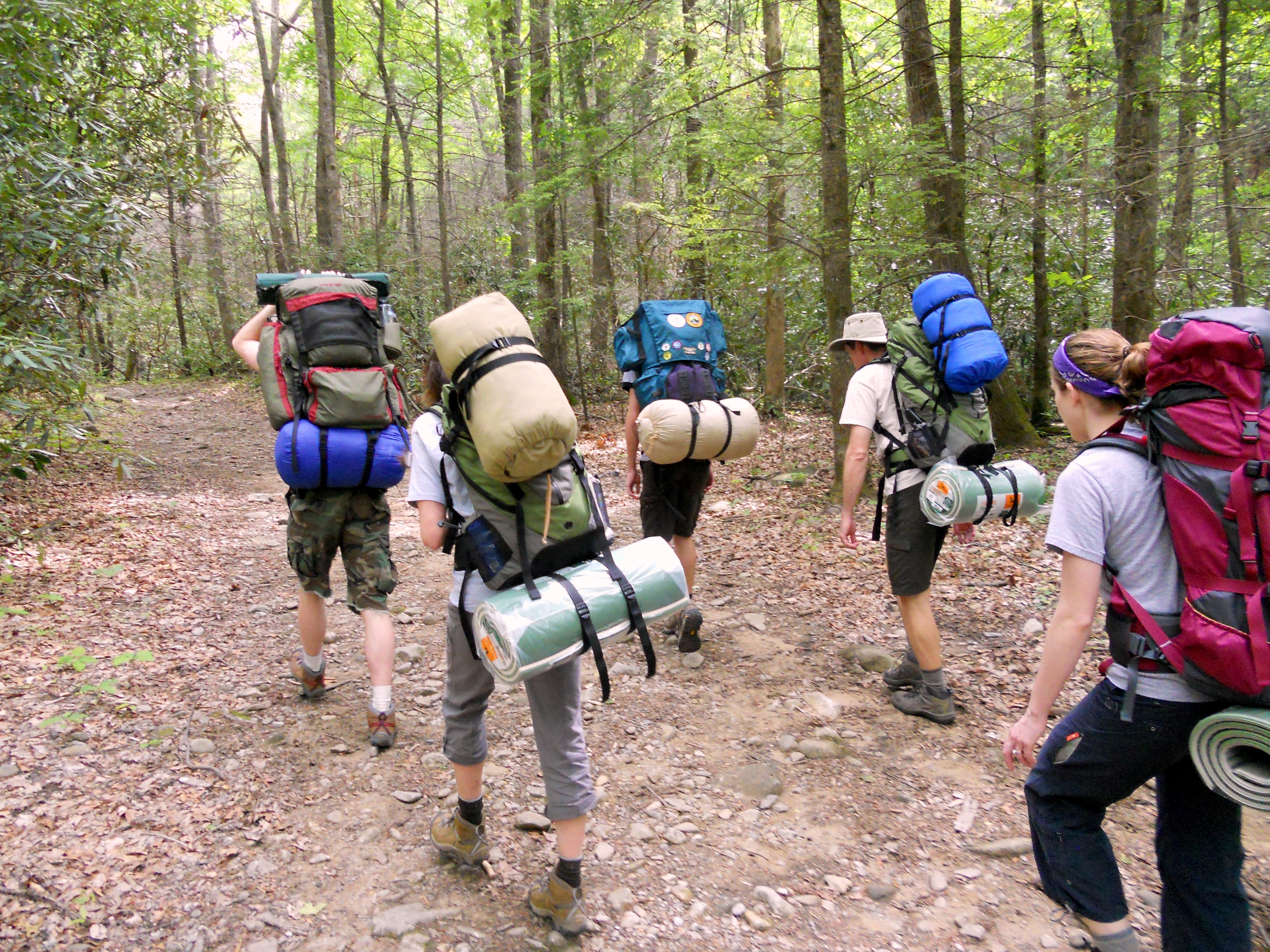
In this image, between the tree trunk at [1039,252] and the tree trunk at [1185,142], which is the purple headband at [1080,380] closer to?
the tree trunk at [1185,142]

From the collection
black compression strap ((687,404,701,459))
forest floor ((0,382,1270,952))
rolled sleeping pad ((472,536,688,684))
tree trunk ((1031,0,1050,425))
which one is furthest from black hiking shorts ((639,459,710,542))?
tree trunk ((1031,0,1050,425))

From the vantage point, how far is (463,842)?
10.1 ft

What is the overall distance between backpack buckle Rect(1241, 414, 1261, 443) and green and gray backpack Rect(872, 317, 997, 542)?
2.12 meters

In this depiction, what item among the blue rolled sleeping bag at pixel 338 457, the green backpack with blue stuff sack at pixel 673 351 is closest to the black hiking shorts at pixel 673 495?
the green backpack with blue stuff sack at pixel 673 351

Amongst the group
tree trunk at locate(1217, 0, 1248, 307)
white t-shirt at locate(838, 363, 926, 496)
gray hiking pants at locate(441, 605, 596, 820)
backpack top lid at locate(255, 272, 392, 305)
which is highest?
tree trunk at locate(1217, 0, 1248, 307)

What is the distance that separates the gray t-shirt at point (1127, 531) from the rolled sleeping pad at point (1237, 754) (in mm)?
116

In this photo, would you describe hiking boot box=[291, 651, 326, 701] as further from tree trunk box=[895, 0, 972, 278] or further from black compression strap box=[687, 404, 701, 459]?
tree trunk box=[895, 0, 972, 278]

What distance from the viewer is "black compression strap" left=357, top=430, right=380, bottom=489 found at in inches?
149

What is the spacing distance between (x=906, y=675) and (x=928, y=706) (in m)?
0.28

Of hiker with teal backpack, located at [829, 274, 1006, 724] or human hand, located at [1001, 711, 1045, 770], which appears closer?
human hand, located at [1001, 711, 1045, 770]

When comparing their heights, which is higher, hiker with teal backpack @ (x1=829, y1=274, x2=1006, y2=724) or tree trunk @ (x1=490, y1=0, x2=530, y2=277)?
tree trunk @ (x1=490, y1=0, x2=530, y2=277)

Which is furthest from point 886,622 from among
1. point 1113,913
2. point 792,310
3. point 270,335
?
point 792,310

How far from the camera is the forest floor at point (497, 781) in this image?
282 cm

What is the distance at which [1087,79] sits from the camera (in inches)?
370
